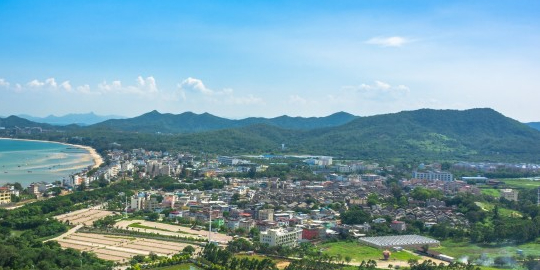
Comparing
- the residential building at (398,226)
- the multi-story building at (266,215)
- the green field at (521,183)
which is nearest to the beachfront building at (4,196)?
the multi-story building at (266,215)

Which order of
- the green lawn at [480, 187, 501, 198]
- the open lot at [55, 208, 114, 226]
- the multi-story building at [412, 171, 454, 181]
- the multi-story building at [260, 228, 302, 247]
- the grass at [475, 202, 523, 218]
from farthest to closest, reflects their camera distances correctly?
the multi-story building at [412, 171, 454, 181]
the green lawn at [480, 187, 501, 198]
the grass at [475, 202, 523, 218]
the open lot at [55, 208, 114, 226]
the multi-story building at [260, 228, 302, 247]

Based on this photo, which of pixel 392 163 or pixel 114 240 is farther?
pixel 392 163

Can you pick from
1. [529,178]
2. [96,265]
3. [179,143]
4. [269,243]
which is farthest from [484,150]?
[96,265]

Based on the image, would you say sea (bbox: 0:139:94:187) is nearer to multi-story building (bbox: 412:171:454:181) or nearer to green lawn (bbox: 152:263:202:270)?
green lawn (bbox: 152:263:202:270)

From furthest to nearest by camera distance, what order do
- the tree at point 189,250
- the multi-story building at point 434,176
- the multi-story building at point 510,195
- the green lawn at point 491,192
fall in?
the multi-story building at point 434,176, the green lawn at point 491,192, the multi-story building at point 510,195, the tree at point 189,250

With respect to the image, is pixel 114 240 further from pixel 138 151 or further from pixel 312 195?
pixel 138 151

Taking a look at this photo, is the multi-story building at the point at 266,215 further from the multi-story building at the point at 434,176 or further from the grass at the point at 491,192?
the multi-story building at the point at 434,176

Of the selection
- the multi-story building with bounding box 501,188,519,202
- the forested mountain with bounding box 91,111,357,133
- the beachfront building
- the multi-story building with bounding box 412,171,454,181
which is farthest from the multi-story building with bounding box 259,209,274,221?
the forested mountain with bounding box 91,111,357,133
